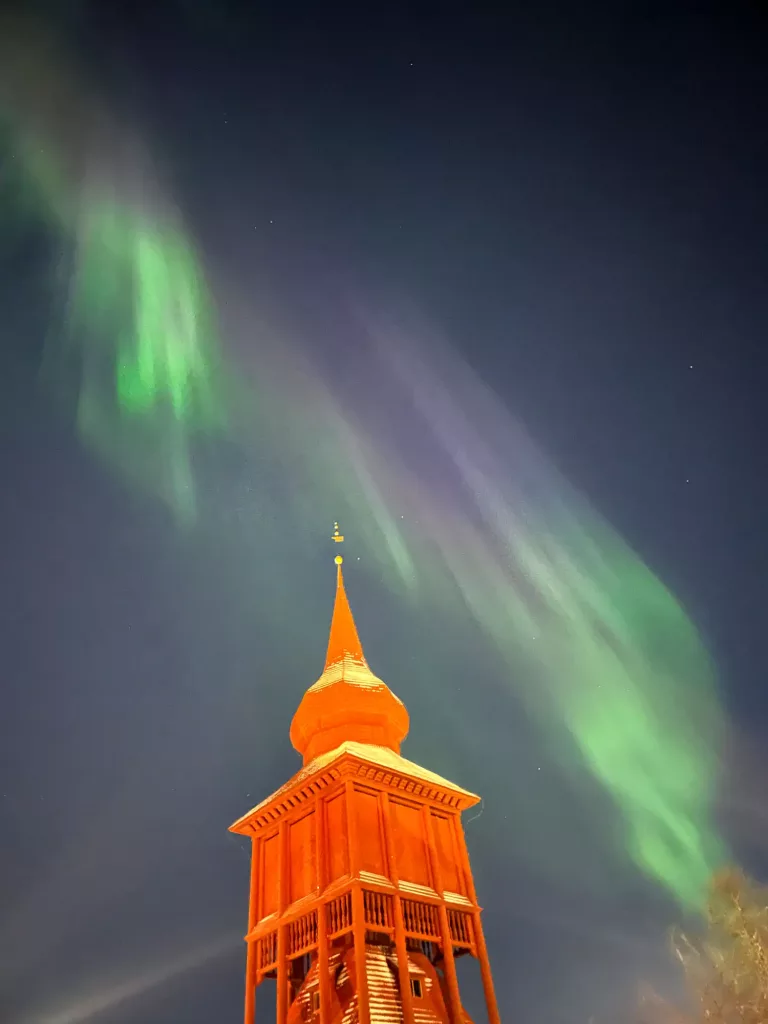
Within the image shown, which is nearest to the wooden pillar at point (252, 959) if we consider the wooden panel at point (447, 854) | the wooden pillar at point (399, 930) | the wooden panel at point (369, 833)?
the wooden panel at point (369, 833)

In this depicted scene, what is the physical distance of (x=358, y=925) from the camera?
72.2 feet

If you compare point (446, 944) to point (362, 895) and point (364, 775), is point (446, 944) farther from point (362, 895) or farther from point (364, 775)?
point (364, 775)

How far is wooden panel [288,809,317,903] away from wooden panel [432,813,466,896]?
4184 millimetres

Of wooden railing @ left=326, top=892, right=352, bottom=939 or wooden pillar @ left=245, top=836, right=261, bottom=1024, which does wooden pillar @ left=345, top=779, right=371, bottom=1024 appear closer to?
wooden railing @ left=326, top=892, right=352, bottom=939

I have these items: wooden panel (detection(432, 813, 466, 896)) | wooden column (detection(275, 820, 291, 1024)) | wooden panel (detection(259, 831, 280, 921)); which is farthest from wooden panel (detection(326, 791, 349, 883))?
wooden panel (detection(432, 813, 466, 896))

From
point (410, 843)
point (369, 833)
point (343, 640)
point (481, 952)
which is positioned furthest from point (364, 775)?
point (343, 640)

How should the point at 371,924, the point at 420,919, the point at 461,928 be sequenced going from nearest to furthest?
1. the point at 371,924
2. the point at 420,919
3. the point at 461,928

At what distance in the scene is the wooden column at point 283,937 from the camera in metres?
23.1

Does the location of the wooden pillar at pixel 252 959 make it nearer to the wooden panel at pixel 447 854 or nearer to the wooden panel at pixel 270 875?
the wooden panel at pixel 270 875

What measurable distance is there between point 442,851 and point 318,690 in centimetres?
818

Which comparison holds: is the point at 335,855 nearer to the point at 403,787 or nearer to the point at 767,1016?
the point at 403,787

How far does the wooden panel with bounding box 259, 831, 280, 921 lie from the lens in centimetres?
2559

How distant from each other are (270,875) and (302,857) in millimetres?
1791

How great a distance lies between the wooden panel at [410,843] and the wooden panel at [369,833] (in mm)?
583
